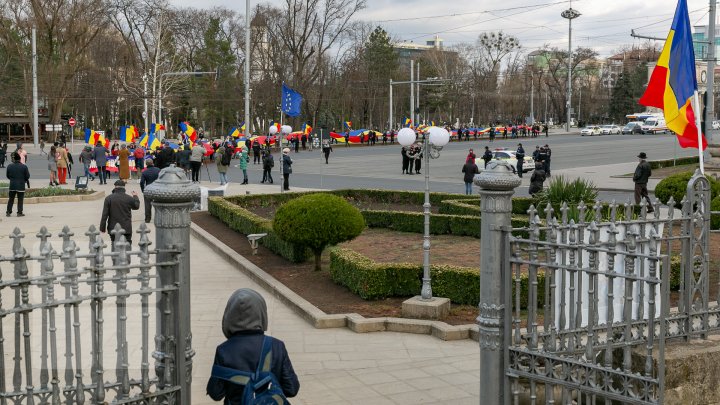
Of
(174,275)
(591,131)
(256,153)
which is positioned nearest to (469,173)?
(256,153)

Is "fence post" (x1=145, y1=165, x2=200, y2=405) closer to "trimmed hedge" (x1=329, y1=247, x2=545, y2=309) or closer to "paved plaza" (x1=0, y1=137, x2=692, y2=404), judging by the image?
"paved plaza" (x1=0, y1=137, x2=692, y2=404)

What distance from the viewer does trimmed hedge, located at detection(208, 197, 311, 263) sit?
14297mm

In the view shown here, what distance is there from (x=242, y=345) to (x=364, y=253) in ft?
34.3

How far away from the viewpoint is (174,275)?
5246mm

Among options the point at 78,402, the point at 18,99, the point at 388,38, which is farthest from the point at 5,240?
the point at 388,38

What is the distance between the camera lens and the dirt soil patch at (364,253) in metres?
11.0

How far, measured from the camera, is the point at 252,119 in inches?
2945

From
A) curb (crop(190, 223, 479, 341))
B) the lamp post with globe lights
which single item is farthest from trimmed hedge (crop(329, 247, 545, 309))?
curb (crop(190, 223, 479, 341))

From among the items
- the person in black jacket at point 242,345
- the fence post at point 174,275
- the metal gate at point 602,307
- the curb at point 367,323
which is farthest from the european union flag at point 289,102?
the person in black jacket at point 242,345

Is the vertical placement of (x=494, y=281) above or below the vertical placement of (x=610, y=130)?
below

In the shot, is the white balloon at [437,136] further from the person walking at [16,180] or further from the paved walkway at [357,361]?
the person walking at [16,180]

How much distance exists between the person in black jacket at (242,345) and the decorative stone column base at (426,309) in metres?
5.79

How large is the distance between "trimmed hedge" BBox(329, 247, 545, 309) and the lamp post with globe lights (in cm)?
28

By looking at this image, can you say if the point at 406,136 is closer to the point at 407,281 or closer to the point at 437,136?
the point at 437,136
